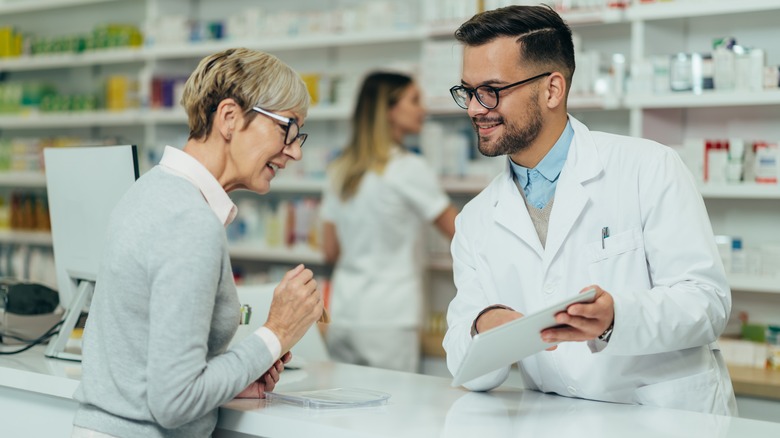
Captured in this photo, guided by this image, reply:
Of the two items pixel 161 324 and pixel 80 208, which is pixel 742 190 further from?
pixel 161 324

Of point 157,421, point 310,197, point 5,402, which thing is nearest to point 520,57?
point 157,421

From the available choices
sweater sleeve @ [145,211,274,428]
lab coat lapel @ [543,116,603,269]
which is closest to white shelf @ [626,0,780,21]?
lab coat lapel @ [543,116,603,269]

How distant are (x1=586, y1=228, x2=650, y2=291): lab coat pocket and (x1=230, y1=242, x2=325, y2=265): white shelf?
2871 mm

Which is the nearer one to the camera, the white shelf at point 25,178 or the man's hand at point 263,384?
the man's hand at point 263,384

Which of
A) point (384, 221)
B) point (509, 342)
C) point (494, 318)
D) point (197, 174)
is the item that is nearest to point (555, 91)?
point (494, 318)

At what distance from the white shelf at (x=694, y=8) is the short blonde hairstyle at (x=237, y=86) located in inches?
94.6

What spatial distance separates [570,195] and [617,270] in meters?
0.21

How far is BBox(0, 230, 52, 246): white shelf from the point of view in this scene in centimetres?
629

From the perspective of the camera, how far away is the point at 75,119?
6.13 m

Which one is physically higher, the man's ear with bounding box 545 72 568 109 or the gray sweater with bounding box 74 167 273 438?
the man's ear with bounding box 545 72 568 109

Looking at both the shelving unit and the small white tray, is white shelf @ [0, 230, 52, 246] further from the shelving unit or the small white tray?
A: the small white tray

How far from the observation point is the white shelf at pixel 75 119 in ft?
19.2

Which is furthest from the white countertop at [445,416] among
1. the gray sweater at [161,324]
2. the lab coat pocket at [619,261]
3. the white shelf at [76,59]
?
the white shelf at [76,59]

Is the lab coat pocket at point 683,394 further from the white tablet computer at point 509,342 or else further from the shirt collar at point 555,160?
the shirt collar at point 555,160
